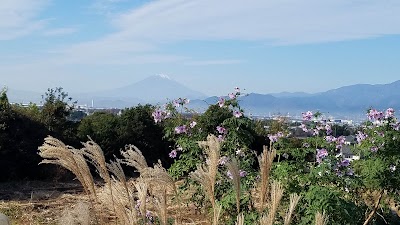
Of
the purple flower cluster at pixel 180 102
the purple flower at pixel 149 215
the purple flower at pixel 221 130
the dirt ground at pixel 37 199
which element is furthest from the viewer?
the dirt ground at pixel 37 199

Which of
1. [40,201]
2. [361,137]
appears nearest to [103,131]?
[40,201]

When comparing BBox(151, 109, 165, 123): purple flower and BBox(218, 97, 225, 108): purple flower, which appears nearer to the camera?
BBox(218, 97, 225, 108): purple flower

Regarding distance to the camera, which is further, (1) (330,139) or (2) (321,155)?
(1) (330,139)

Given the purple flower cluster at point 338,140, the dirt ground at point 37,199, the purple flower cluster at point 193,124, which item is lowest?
the dirt ground at point 37,199

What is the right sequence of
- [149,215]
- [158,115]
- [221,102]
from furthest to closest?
[158,115] → [221,102] → [149,215]

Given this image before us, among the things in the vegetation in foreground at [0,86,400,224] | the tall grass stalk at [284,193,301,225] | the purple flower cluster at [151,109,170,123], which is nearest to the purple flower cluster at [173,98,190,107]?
the vegetation in foreground at [0,86,400,224]

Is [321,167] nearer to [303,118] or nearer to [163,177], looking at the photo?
[303,118]

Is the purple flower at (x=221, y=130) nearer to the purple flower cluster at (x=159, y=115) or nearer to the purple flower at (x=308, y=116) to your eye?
the purple flower at (x=308, y=116)

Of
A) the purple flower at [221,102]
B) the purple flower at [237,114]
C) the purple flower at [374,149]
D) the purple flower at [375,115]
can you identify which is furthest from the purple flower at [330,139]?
the purple flower at [221,102]

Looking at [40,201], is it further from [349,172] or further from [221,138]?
[349,172]

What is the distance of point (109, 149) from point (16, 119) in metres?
1.74

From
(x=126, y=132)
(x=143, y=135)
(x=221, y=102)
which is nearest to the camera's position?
(x=221, y=102)

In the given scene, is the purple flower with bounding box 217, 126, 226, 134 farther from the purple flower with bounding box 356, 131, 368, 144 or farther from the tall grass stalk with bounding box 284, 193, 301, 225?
the tall grass stalk with bounding box 284, 193, 301, 225

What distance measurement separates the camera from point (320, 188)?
12.1 feet
